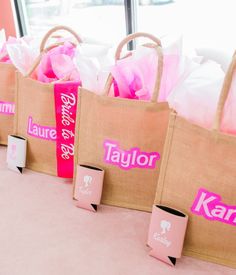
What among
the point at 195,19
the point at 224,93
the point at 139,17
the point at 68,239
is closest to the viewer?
the point at 224,93

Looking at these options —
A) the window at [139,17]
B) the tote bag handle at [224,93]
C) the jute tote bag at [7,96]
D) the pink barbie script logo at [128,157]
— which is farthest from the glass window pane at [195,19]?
the tote bag handle at [224,93]

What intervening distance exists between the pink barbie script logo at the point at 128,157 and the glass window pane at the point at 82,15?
1.33 m

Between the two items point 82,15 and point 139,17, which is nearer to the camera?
point 139,17

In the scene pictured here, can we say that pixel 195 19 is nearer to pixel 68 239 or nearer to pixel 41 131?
pixel 41 131

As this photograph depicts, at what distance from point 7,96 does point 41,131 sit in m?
0.23

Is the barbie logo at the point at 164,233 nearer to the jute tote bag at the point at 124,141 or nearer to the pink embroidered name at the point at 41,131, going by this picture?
the jute tote bag at the point at 124,141

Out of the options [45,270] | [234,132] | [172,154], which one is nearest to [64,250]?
[45,270]

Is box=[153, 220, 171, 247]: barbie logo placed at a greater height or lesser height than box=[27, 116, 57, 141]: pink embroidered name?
lesser

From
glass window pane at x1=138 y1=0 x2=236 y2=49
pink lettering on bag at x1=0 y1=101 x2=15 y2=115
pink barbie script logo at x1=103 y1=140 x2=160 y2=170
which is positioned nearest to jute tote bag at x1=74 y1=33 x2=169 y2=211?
pink barbie script logo at x1=103 y1=140 x2=160 y2=170

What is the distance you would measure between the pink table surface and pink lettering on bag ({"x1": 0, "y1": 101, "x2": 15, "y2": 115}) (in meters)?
0.29

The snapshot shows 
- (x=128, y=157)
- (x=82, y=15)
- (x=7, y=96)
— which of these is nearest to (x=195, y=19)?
(x=82, y=15)

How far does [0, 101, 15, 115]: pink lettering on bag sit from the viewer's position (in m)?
1.12

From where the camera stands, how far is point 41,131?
1.00 metres

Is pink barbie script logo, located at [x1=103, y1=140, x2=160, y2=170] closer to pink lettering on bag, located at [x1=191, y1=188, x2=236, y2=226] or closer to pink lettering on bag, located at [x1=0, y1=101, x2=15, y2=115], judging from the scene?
pink lettering on bag, located at [x1=191, y1=188, x2=236, y2=226]
